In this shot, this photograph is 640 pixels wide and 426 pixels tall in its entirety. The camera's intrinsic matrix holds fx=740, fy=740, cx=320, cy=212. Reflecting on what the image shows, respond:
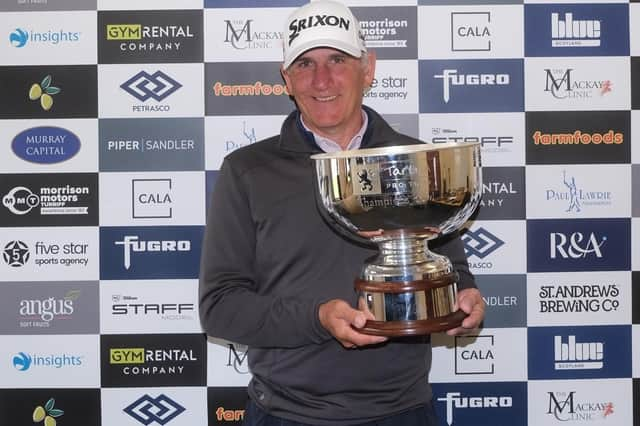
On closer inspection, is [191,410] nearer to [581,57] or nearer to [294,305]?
[294,305]

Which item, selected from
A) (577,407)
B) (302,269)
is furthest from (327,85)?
(577,407)

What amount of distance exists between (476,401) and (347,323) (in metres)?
0.95

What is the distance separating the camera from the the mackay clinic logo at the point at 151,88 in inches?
81.2

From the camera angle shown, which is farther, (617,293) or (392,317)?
(617,293)

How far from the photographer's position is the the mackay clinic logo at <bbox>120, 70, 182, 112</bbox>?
206 centimetres

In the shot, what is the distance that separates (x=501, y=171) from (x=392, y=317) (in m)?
0.93

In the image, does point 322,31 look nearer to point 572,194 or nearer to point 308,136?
point 308,136

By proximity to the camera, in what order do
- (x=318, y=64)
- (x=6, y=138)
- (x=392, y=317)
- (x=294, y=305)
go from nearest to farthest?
(x=392, y=317)
(x=294, y=305)
(x=318, y=64)
(x=6, y=138)

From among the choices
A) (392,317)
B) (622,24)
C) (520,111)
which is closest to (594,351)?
(520,111)

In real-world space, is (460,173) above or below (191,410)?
above

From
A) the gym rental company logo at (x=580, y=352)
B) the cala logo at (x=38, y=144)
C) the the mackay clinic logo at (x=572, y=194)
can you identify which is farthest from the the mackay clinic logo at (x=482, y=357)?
the cala logo at (x=38, y=144)

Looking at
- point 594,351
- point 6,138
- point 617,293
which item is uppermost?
point 6,138

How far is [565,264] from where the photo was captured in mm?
2078

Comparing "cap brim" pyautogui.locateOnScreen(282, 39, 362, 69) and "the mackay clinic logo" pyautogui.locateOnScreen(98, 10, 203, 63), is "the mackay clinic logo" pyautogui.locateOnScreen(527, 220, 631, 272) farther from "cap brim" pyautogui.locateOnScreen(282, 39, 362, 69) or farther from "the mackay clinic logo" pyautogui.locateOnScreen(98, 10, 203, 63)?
"the mackay clinic logo" pyautogui.locateOnScreen(98, 10, 203, 63)
